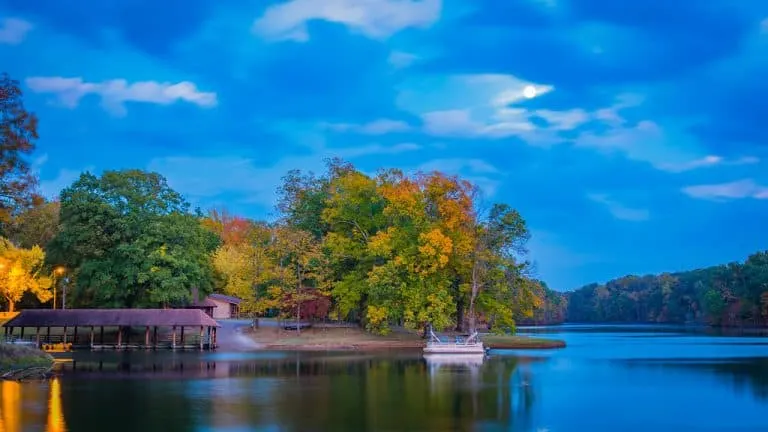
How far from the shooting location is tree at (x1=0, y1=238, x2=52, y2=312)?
7138 centimetres

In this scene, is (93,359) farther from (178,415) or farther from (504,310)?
(504,310)

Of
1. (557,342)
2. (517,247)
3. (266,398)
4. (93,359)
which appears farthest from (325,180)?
(266,398)

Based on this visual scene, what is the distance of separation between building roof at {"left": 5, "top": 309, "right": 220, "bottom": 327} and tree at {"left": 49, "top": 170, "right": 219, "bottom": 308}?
10.8 feet

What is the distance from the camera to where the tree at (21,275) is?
7138 centimetres

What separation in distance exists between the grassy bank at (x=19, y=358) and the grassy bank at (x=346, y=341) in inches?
1055

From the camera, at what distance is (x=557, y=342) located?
7081 cm

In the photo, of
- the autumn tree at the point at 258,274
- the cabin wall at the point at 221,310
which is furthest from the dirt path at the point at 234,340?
the cabin wall at the point at 221,310

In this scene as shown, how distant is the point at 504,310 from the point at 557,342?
7068 millimetres

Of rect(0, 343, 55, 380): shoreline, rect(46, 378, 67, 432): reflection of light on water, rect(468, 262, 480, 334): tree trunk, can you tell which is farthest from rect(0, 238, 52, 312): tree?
rect(46, 378, 67, 432): reflection of light on water

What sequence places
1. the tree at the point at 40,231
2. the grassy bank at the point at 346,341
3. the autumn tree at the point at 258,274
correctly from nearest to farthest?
the grassy bank at the point at 346,341
the autumn tree at the point at 258,274
the tree at the point at 40,231

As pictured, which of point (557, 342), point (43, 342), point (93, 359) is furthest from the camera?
point (557, 342)

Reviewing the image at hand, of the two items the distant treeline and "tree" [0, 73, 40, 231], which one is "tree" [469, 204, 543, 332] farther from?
the distant treeline

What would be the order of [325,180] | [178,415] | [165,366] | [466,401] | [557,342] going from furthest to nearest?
1. [325,180]
2. [557,342]
3. [165,366]
4. [466,401]
5. [178,415]

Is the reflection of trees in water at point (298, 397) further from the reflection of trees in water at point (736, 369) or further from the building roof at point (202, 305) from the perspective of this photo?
the building roof at point (202, 305)
